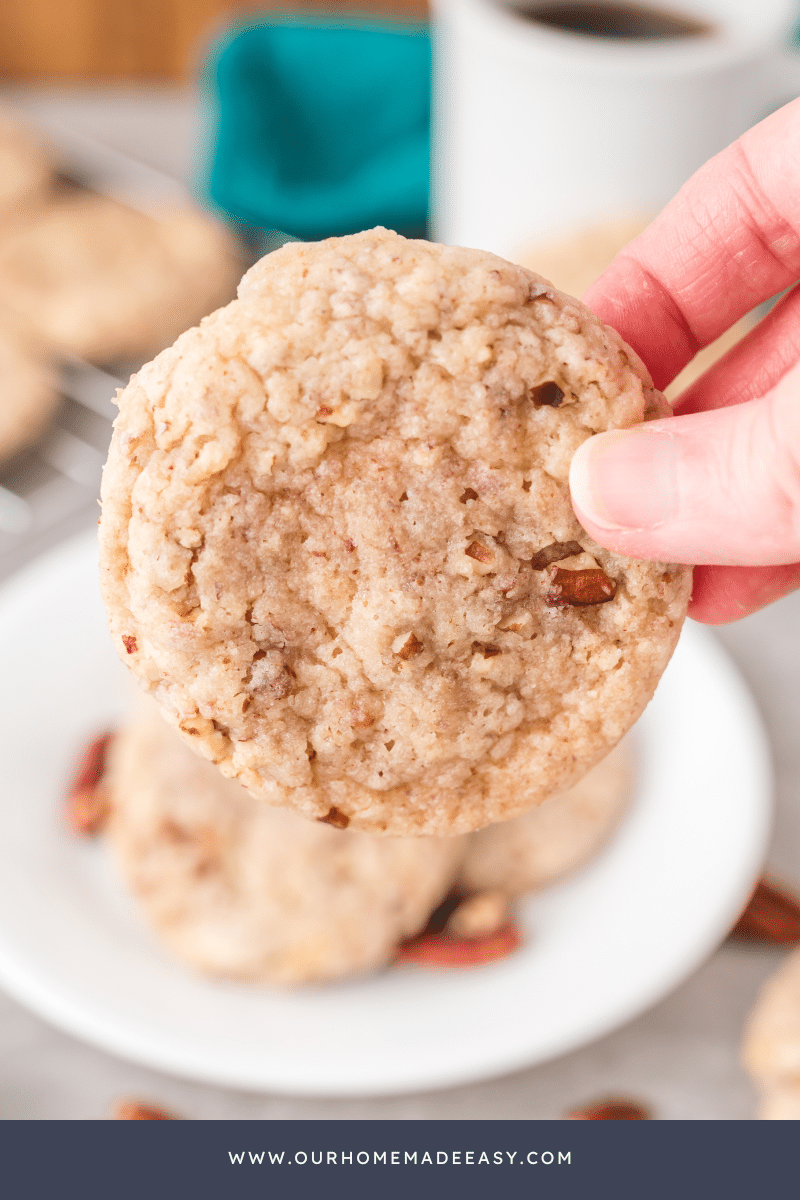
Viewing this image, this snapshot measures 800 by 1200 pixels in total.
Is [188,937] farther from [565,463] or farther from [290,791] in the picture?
[565,463]

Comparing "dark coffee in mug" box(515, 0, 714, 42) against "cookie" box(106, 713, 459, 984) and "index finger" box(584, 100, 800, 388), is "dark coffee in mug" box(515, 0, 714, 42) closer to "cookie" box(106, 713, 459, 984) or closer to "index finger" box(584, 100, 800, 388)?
"index finger" box(584, 100, 800, 388)

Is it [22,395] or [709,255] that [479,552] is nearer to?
[709,255]

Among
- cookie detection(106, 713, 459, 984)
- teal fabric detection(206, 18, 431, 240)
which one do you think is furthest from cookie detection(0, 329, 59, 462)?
cookie detection(106, 713, 459, 984)

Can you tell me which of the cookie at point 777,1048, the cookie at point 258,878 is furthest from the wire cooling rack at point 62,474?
the cookie at point 777,1048

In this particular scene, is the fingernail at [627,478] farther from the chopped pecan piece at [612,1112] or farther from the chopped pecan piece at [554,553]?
the chopped pecan piece at [612,1112]

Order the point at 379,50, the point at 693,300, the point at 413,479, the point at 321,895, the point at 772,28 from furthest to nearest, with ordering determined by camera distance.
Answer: the point at 379,50 < the point at 772,28 < the point at 321,895 < the point at 693,300 < the point at 413,479
